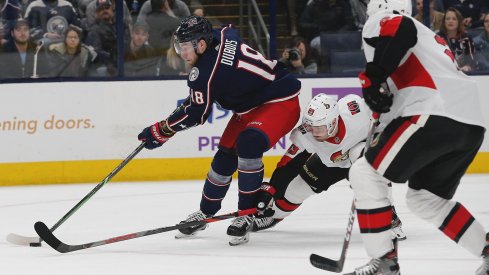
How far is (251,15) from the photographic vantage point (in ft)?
25.7

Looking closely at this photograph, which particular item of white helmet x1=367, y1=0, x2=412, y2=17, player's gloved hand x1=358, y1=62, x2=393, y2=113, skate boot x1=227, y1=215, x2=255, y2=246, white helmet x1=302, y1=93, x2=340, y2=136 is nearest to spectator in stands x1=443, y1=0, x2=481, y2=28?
white helmet x1=302, y1=93, x2=340, y2=136

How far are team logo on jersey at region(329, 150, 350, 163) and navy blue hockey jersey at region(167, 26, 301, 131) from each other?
43cm

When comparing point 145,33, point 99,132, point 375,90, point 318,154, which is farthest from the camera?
point 145,33

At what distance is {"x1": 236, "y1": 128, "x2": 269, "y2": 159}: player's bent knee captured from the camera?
493 centimetres

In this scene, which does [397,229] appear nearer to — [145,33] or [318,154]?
[318,154]

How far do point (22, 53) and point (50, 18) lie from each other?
12.6 inches

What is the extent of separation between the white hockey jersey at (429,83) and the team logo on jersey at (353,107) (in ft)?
3.84

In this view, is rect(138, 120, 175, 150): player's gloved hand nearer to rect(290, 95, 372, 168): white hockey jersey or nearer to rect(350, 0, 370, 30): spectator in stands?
rect(290, 95, 372, 168): white hockey jersey

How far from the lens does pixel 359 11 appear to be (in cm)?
781

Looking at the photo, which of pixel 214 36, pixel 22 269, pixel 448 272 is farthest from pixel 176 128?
pixel 448 272

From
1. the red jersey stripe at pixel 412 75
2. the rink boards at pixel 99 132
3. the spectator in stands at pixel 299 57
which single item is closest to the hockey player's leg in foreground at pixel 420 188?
the red jersey stripe at pixel 412 75

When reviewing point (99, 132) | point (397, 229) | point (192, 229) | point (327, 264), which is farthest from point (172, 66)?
point (327, 264)

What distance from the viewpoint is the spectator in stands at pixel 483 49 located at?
786 centimetres

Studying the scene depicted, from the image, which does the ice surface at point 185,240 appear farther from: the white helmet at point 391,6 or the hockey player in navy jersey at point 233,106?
the white helmet at point 391,6
